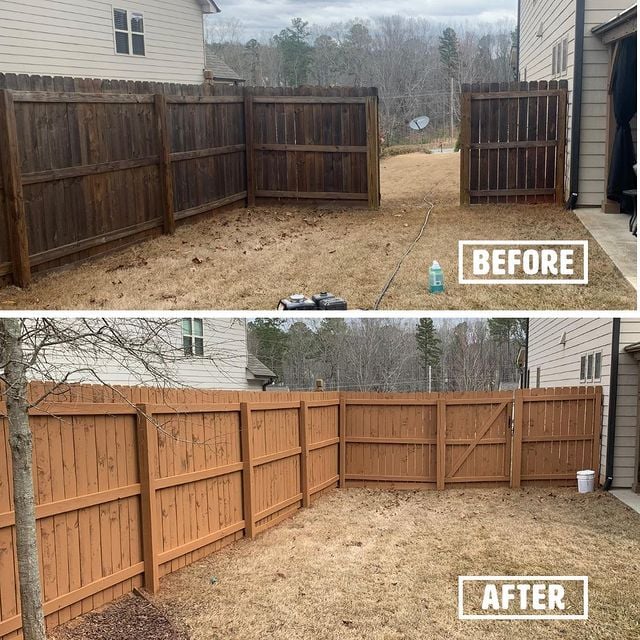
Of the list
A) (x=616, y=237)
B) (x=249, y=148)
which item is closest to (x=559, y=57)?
(x=616, y=237)

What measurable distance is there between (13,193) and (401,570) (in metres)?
5.07

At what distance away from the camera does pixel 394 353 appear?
1291 inches

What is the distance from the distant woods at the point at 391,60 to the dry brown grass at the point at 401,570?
19.1m

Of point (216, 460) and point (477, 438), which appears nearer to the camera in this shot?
point (216, 460)

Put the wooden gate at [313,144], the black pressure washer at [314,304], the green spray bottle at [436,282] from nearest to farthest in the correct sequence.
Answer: the black pressure washer at [314,304], the green spray bottle at [436,282], the wooden gate at [313,144]

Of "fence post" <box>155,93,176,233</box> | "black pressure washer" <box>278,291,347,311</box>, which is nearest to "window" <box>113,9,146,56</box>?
"fence post" <box>155,93,176,233</box>

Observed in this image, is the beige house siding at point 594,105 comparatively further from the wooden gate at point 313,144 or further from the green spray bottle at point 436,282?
the green spray bottle at point 436,282

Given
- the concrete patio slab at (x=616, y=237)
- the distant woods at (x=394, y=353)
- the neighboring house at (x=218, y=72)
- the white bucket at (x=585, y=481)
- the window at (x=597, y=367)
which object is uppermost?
the neighboring house at (x=218, y=72)

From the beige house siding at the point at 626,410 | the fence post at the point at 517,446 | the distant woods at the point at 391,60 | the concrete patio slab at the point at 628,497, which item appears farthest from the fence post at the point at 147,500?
the distant woods at the point at 391,60

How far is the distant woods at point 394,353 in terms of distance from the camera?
30281 millimetres

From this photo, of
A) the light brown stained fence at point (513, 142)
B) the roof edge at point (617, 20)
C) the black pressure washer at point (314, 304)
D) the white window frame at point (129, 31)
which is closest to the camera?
the black pressure washer at point (314, 304)

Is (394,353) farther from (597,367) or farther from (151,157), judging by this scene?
(151,157)

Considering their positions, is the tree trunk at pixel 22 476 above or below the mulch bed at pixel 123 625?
above

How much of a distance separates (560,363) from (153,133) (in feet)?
27.5
